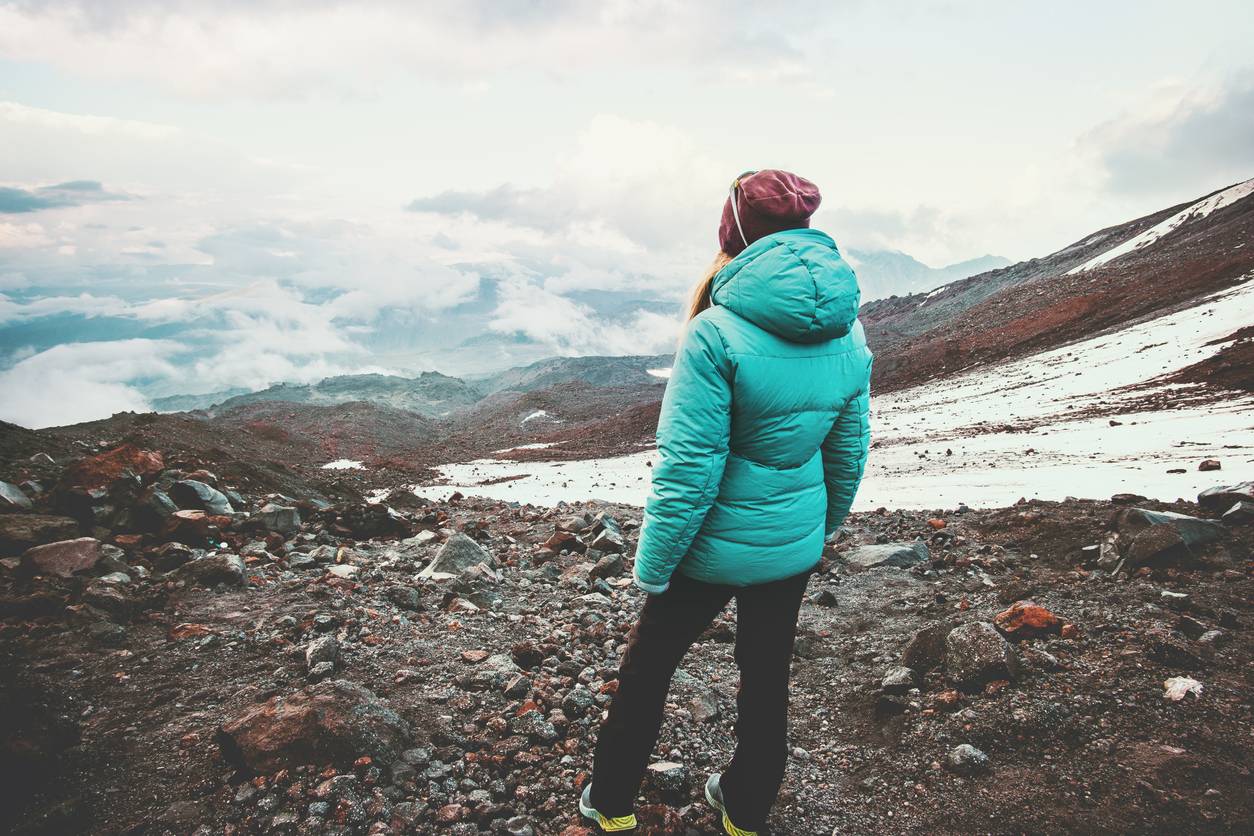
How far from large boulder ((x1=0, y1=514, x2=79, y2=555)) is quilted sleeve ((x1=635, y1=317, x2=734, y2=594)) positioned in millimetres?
6814

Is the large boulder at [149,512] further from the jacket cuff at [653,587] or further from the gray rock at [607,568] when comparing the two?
the jacket cuff at [653,587]

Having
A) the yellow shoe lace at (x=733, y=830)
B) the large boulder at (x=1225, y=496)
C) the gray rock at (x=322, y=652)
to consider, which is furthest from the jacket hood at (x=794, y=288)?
the large boulder at (x=1225, y=496)

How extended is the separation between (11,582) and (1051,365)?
35087 millimetres

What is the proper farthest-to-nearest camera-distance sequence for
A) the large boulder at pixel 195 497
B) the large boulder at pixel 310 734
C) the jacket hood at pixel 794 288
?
the large boulder at pixel 195 497
the large boulder at pixel 310 734
the jacket hood at pixel 794 288

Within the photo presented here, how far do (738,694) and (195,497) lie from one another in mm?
8675

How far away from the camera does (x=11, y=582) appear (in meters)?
5.21

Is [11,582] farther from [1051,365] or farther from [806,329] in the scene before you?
[1051,365]

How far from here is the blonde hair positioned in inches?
109

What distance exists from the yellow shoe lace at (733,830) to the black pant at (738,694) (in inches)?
1.2

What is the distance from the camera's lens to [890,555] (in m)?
7.36

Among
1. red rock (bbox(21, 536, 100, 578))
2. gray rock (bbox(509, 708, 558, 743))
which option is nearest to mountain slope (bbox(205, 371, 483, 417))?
red rock (bbox(21, 536, 100, 578))

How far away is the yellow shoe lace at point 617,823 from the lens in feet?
9.72

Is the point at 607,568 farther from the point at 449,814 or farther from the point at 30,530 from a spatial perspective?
the point at 30,530

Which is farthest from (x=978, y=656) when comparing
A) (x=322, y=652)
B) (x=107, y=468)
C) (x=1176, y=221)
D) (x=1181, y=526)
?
(x=1176, y=221)
